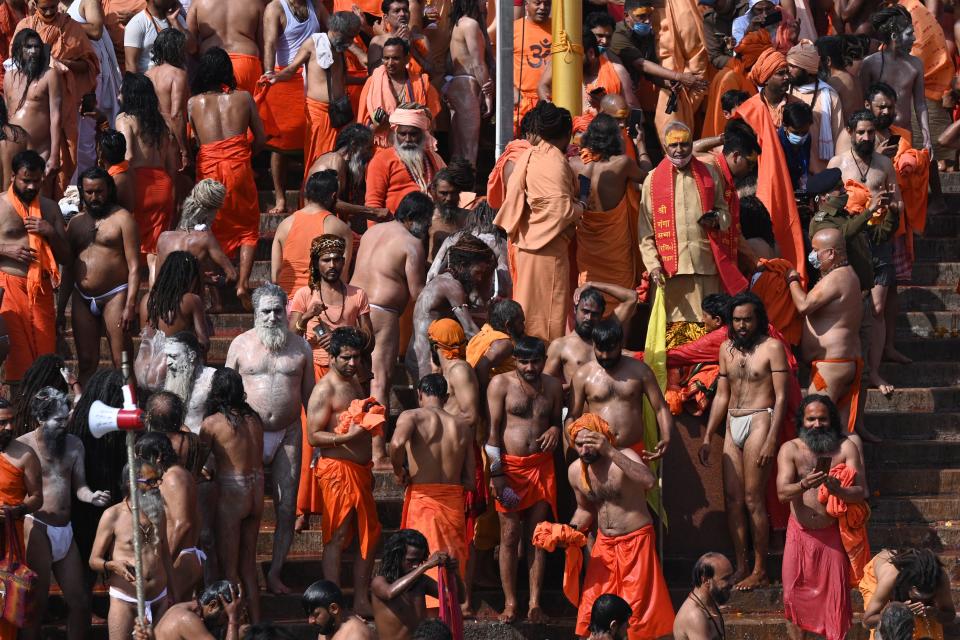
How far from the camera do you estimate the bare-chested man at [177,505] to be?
12.4 meters

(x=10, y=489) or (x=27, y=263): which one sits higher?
(x=27, y=263)

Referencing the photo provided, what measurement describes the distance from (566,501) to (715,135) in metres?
4.11

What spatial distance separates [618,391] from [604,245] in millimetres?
1621

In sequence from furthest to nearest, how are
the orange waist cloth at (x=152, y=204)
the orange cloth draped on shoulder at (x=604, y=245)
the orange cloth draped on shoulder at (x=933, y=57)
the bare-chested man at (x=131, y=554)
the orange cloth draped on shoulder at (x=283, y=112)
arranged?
the orange cloth draped on shoulder at (x=933, y=57)
the orange cloth draped on shoulder at (x=283, y=112)
the orange waist cloth at (x=152, y=204)
the orange cloth draped on shoulder at (x=604, y=245)
the bare-chested man at (x=131, y=554)

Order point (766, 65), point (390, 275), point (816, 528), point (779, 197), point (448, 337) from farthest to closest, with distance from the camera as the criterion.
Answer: point (766, 65) → point (779, 197) → point (390, 275) → point (448, 337) → point (816, 528)

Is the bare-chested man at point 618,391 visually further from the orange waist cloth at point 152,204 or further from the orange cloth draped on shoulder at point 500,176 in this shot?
the orange waist cloth at point 152,204

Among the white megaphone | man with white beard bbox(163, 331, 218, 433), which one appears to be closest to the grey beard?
man with white beard bbox(163, 331, 218, 433)

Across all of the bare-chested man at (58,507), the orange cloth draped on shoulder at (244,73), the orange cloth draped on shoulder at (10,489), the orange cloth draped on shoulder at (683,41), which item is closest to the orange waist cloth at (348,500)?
the bare-chested man at (58,507)

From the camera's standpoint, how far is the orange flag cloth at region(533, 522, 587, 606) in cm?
1312

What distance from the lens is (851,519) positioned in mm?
13477

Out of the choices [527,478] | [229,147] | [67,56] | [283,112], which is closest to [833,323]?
[527,478]

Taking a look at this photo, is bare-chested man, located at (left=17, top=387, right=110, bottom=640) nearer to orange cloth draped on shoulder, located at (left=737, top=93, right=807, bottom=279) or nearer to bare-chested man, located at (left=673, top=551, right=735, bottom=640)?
bare-chested man, located at (left=673, top=551, right=735, bottom=640)

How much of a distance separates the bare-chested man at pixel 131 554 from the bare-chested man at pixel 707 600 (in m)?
2.95

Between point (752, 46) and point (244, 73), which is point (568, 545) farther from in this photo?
point (752, 46)
